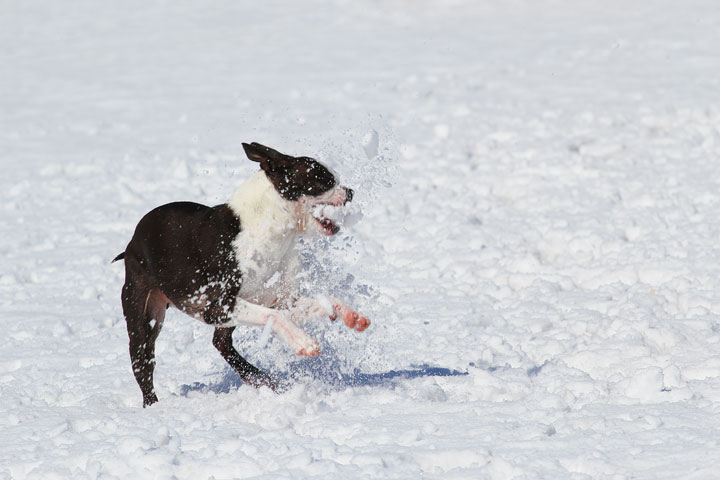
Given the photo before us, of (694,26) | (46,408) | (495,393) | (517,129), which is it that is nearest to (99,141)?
(517,129)

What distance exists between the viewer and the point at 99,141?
32.6 ft

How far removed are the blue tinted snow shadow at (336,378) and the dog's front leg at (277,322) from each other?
455 millimetres

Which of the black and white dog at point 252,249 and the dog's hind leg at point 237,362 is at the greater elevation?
the black and white dog at point 252,249

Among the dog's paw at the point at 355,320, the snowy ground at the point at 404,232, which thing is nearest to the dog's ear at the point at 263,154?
the snowy ground at the point at 404,232

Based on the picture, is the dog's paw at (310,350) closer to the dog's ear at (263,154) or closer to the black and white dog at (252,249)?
the black and white dog at (252,249)

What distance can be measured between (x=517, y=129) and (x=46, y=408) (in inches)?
228

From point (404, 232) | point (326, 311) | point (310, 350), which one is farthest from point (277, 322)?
point (404, 232)

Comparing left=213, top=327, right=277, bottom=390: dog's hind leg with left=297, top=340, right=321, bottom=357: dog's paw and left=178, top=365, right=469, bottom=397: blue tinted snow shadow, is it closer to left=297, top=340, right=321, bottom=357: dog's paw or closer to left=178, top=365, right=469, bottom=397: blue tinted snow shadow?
left=178, top=365, right=469, bottom=397: blue tinted snow shadow

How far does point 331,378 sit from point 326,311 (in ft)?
1.41

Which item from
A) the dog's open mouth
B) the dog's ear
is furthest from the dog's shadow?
the dog's ear

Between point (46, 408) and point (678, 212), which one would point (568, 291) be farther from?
point (46, 408)

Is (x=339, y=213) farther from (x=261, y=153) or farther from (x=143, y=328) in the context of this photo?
(x=143, y=328)

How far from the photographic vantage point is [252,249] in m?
4.36

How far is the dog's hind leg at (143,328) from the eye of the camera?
476cm
